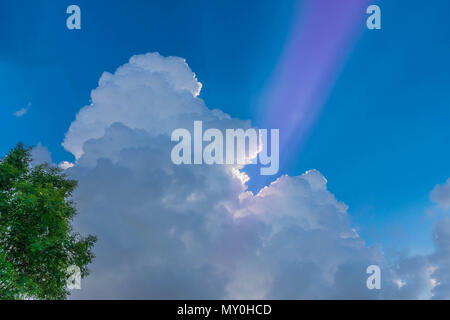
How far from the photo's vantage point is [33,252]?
758 inches

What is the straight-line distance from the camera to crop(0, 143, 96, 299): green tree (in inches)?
741

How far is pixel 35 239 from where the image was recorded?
19.2 m

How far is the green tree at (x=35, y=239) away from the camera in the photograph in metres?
18.8
